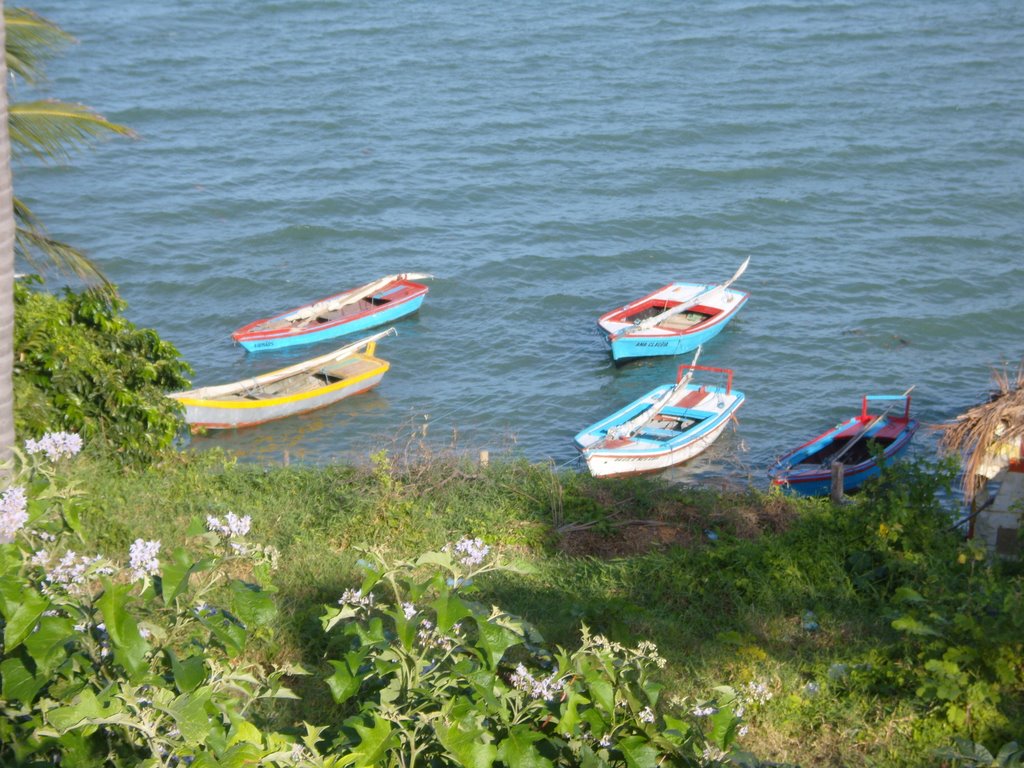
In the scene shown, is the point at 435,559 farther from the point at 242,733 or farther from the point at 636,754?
the point at 636,754

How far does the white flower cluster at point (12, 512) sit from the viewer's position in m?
3.84

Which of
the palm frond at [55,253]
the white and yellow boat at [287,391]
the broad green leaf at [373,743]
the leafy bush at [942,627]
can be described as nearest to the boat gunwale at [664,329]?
the white and yellow boat at [287,391]

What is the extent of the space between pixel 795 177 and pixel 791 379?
1173 centimetres

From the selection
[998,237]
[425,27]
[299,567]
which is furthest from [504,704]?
→ [425,27]

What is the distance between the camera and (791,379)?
77.3 ft

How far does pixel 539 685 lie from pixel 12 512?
1.96m

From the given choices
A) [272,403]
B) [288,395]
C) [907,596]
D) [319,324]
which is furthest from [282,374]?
[907,596]

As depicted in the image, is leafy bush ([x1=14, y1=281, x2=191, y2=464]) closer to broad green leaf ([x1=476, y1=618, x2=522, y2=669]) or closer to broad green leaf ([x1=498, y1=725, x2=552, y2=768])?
broad green leaf ([x1=476, y1=618, x2=522, y2=669])

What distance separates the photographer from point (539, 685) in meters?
4.29

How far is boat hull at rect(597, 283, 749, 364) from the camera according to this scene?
23781mm

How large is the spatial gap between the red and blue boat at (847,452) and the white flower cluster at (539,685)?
44.1 ft

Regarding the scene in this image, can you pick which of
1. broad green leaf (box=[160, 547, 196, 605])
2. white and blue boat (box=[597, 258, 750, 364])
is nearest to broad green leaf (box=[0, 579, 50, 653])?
broad green leaf (box=[160, 547, 196, 605])

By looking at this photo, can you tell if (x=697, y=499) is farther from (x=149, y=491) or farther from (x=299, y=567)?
(x=149, y=491)

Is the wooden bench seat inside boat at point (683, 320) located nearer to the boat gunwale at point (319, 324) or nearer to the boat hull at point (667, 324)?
the boat hull at point (667, 324)
